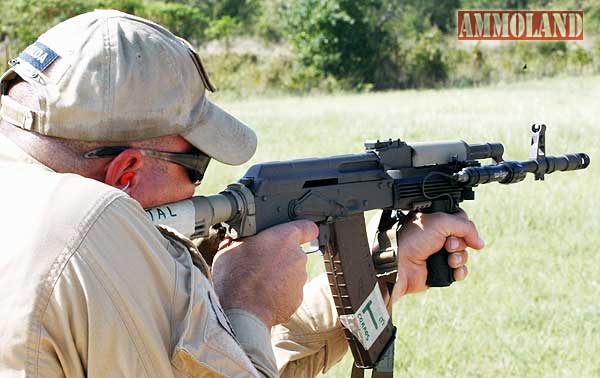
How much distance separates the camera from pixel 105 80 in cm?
207

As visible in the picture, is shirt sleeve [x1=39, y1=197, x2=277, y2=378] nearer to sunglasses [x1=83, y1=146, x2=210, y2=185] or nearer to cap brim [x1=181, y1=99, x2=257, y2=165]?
sunglasses [x1=83, y1=146, x2=210, y2=185]

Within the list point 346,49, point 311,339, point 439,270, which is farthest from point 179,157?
point 346,49

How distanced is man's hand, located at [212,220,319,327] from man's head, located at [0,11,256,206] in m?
0.29

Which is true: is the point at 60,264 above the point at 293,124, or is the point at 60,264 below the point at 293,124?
above

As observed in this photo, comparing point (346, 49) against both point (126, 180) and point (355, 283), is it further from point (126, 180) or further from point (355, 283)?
point (126, 180)

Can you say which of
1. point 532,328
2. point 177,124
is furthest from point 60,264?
point 532,328

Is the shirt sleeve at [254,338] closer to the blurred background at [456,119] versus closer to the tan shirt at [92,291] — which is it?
the tan shirt at [92,291]

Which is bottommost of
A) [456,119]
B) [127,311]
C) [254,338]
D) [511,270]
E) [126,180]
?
[456,119]

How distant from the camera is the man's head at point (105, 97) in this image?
6.75ft

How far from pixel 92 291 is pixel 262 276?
630 millimetres

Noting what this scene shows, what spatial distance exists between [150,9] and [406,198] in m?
39.3

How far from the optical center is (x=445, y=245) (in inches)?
136

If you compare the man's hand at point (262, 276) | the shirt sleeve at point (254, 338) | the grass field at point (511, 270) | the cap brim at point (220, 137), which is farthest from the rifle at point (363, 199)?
the grass field at point (511, 270)

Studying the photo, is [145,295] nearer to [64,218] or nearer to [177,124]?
[64,218]
